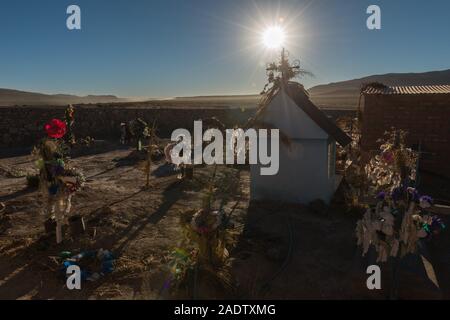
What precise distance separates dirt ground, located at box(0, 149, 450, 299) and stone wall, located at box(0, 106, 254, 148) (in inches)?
661

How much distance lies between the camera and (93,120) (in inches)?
1297

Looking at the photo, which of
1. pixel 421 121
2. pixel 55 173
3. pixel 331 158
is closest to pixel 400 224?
pixel 331 158

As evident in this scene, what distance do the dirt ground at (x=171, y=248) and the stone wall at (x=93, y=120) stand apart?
16.8 meters

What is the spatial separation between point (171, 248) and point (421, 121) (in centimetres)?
1147

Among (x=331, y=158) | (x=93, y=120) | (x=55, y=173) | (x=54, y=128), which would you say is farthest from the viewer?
(x=93, y=120)

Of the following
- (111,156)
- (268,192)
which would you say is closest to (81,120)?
(111,156)

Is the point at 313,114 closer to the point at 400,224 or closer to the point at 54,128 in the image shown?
the point at 400,224

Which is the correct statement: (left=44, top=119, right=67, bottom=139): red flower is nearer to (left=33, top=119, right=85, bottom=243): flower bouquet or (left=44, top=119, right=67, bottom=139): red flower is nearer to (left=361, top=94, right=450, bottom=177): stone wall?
(left=33, top=119, right=85, bottom=243): flower bouquet

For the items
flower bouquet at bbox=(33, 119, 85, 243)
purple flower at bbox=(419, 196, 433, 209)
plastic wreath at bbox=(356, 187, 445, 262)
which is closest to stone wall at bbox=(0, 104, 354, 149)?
flower bouquet at bbox=(33, 119, 85, 243)

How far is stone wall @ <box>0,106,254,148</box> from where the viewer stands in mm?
28344

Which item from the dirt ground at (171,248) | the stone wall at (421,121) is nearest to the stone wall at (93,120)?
the dirt ground at (171,248)

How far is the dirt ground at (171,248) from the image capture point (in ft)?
22.2

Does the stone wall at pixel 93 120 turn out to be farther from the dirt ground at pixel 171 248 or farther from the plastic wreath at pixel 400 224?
the plastic wreath at pixel 400 224

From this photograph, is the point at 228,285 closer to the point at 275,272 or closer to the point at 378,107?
the point at 275,272
